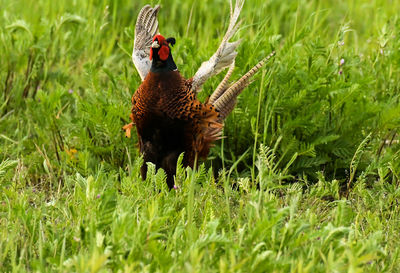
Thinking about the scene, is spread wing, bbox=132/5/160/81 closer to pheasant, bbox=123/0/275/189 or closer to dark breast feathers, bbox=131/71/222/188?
pheasant, bbox=123/0/275/189

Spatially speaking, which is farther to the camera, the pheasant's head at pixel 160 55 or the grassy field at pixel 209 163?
the pheasant's head at pixel 160 55

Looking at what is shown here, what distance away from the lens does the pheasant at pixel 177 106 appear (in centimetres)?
327

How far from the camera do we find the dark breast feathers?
129 inches

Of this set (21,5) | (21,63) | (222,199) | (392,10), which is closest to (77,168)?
(222,199)

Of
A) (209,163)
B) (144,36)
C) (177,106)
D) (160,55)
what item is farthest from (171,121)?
(144,36)

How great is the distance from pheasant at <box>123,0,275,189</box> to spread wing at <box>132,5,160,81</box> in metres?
0.23

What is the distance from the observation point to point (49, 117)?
149 inches

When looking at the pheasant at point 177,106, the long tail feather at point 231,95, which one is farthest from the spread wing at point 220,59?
the long tail feather at point 231,95

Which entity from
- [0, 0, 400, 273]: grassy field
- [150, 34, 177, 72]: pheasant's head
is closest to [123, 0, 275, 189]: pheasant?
[150, 34, 177, 72]: pheasant's head

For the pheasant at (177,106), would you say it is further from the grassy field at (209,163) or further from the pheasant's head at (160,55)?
the grassy field at (209,163)

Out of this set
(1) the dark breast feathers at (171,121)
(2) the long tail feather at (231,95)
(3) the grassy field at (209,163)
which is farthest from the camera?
(2) the long tail feather at (231,95)

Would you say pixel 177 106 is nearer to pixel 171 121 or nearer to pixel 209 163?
pixel 171 121

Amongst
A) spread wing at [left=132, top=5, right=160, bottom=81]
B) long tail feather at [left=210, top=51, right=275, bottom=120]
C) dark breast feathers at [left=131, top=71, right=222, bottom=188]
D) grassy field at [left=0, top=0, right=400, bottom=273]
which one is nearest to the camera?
grassy field at [left=0, top=0, right=400, bottom=273]

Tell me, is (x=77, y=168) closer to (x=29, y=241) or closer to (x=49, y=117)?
(x=49, y=117)
